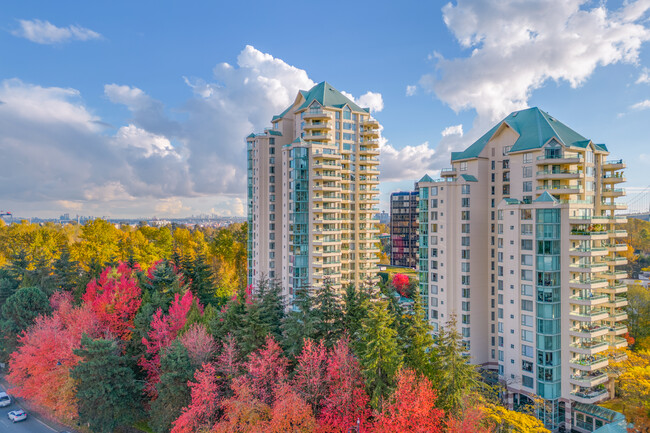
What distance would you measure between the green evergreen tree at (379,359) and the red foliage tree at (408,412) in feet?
3.16

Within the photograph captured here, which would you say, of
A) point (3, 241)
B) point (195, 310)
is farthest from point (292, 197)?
point (3, 241)

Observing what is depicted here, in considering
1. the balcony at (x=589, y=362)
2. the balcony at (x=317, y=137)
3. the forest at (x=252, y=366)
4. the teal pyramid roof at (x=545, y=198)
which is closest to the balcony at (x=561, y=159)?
the teal pyramid roof at (x=545, y=198)

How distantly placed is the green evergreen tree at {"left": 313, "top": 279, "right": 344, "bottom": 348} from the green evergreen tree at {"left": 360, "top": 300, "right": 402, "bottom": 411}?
268 inches

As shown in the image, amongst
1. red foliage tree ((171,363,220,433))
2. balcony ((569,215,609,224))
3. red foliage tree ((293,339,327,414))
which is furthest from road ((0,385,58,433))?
balcony ((569,215,609,224))

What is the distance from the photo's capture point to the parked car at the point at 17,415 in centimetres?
3950

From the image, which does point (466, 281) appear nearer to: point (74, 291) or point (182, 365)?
point (182, 365)

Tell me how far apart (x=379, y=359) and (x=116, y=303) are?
3512 centimetres

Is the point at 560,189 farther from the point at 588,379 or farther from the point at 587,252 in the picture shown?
the point at 588,379

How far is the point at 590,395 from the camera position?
3525 centimetres

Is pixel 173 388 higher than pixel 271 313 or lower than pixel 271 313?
lower

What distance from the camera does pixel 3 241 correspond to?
303 feet

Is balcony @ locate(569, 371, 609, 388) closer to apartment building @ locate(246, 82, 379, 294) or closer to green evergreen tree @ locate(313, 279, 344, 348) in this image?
green evergreen tree @ locate(313, 279, 344, 348)

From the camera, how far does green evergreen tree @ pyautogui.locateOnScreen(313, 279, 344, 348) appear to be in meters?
34.4

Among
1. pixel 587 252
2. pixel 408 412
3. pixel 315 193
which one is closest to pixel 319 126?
pixel 315 193
